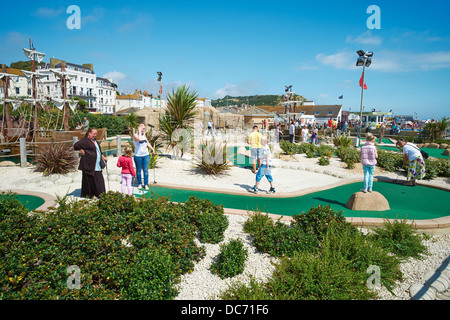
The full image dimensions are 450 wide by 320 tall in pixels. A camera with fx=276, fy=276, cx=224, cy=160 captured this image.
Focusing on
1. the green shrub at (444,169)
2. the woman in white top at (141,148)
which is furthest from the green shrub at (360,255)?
the green shrub at (444,169)

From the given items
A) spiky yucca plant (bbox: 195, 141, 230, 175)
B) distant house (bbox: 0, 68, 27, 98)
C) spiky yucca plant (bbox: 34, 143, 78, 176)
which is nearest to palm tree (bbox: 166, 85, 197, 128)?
spiky yucca plant (bbox: 195, 141, 230, 175)

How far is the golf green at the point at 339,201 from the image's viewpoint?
6.43 meters

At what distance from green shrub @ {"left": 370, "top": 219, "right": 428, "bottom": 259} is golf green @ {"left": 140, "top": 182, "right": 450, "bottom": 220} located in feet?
3.79

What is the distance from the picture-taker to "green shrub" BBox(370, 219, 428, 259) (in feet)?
14.7

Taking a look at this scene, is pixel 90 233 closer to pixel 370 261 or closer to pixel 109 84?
pixel 370 261

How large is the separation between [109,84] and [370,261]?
312ft

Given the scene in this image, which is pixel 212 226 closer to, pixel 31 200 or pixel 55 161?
pixel 31 200

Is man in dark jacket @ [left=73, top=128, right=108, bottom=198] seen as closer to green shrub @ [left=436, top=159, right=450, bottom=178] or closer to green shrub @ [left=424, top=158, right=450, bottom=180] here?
green shrub @ [left=424, top=158, right=450, bottom=180]

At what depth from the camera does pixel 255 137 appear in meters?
9.75

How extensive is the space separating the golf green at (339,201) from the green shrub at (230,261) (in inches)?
71.7

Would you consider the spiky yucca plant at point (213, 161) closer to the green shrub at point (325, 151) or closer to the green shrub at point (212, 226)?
the green shrub at point (212, 226)
